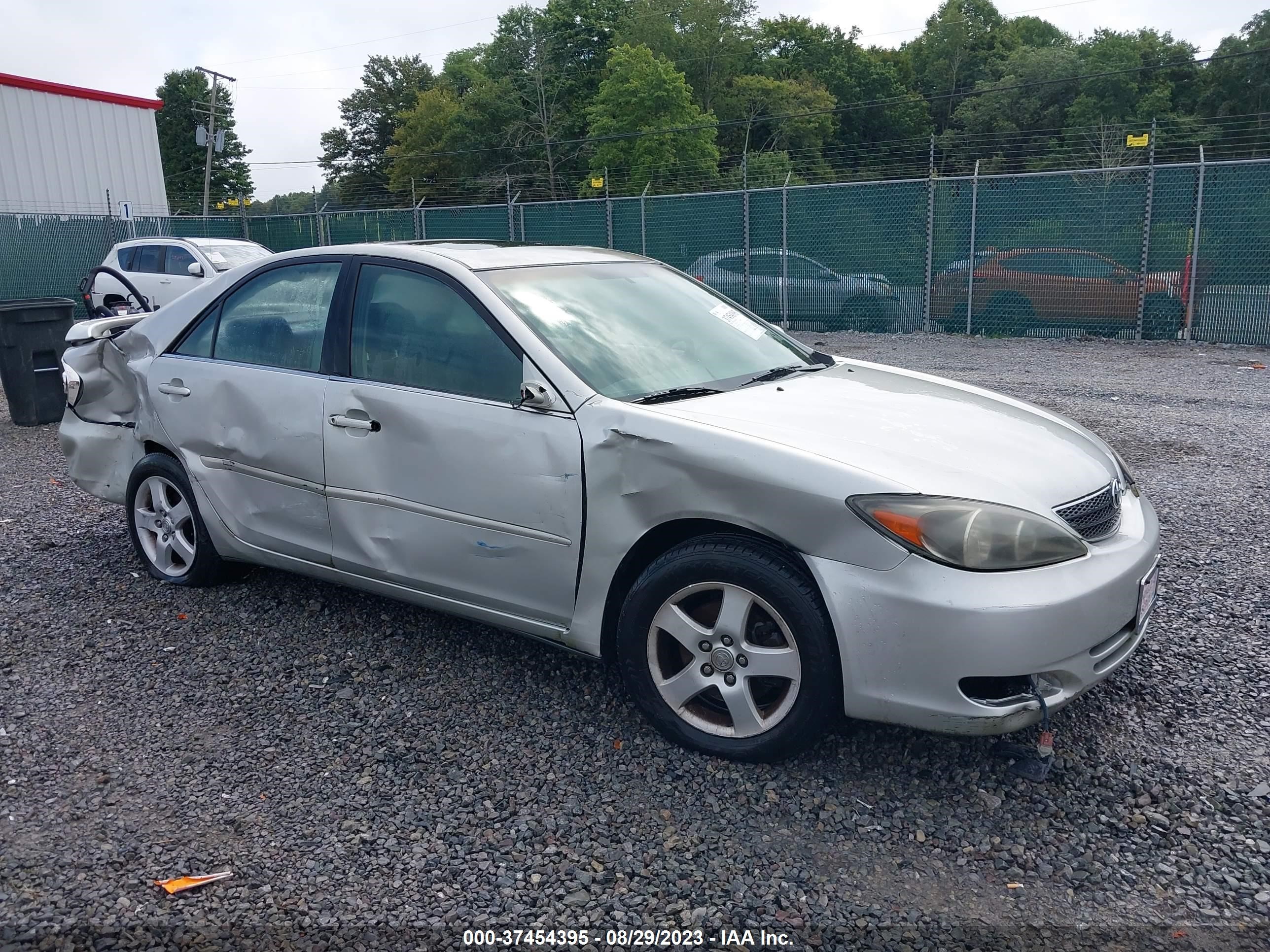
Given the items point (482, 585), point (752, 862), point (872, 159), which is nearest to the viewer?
point (752, 862)

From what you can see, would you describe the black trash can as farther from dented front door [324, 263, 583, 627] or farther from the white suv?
dented front door [324, 263, 583, 627]

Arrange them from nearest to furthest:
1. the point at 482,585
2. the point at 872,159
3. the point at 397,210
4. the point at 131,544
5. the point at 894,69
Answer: the point at 482,585 → the point at 131,544 → the point at 397,210 → the point at 872,159 → the point at 894,69

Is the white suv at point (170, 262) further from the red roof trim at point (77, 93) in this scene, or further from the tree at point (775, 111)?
the tree at point (775, 111)

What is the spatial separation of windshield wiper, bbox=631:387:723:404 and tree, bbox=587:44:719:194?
4016 centimetres

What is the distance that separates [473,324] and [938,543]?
179 centimetres

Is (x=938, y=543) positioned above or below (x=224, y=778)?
above

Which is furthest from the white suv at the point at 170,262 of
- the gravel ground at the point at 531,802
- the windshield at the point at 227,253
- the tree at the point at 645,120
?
the tree at the point at 645,120

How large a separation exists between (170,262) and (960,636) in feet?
56.1

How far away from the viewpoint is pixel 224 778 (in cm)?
321

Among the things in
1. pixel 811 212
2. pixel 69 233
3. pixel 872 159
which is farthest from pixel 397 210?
pixel 872 159

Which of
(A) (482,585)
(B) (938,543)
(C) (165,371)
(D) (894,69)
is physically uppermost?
(D) (894,69)

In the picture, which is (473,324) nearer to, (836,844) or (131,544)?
(836,844)

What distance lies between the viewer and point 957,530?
9.24 ft

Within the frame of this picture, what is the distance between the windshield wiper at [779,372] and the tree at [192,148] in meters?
81.9
